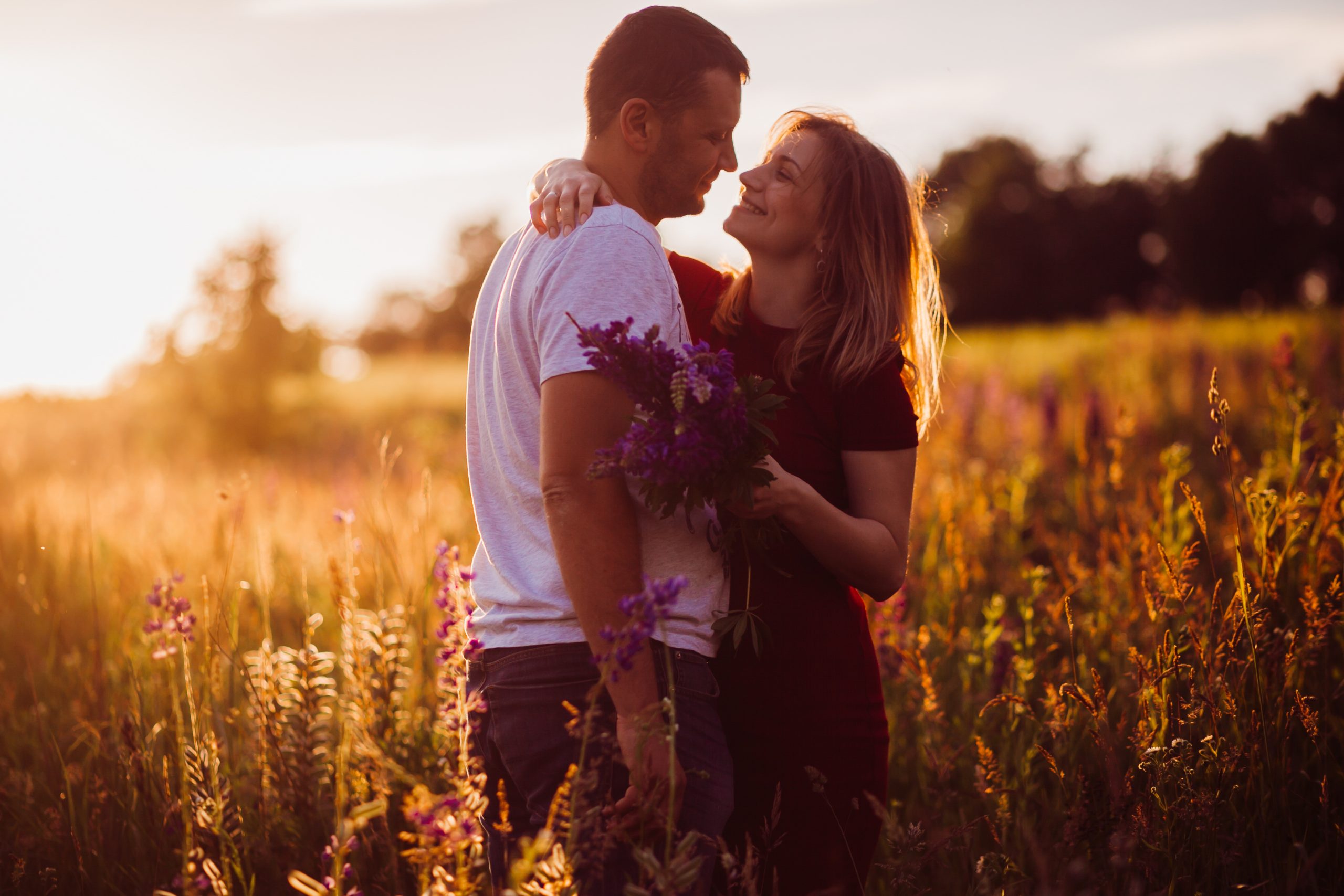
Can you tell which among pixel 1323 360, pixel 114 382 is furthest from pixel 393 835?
pixel 114 382

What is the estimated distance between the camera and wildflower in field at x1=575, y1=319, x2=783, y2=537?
4.44 feet

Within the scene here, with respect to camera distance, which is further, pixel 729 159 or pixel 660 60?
pixel 729 159

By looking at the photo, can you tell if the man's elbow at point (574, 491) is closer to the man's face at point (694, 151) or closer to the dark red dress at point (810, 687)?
the dark red dress at point (810, 687)

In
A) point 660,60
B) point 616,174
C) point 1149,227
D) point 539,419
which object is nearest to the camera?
point 539,419

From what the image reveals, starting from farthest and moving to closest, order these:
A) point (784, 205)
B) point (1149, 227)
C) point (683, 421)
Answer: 1. point (1149, 227)
2. point (784, 205)
3. point (683, 421)

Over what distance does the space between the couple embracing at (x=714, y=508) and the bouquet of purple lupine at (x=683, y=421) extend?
0.11m

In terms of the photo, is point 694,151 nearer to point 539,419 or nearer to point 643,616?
point 539,419

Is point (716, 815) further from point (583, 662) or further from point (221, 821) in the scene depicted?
point (221, 821)

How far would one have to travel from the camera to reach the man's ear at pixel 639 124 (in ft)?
6.19

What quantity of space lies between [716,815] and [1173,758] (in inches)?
42.2

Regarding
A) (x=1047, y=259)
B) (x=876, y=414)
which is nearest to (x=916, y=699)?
(x=876, y=414)

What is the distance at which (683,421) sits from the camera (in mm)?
1346

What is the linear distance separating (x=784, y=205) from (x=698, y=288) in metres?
0.34

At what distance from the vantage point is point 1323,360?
6.71 meters
